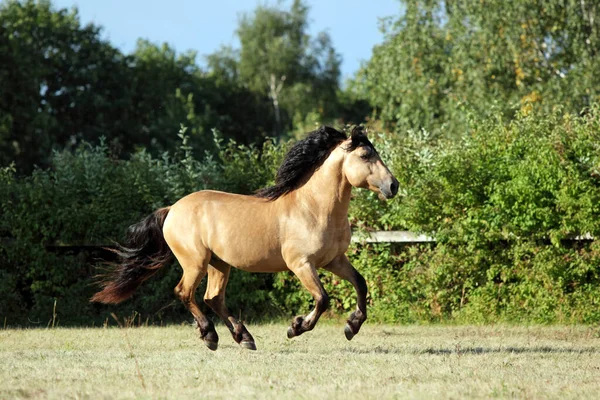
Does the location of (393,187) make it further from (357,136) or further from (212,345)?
(212,345)

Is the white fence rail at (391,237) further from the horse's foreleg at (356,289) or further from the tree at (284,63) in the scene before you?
the tree at (284,63)

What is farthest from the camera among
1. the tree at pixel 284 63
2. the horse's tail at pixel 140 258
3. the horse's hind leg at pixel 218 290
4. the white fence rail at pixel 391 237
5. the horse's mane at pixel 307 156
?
the tree at pixel 284 63

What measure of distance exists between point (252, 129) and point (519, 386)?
4978 centimetres

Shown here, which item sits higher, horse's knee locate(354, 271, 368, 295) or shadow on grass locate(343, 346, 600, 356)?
horse's knee locate(354, 271, 368, 295)

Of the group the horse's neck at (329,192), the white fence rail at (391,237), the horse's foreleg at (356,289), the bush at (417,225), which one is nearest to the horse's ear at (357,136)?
the horse's neck at (329,192)

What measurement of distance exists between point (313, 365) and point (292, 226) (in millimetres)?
1714

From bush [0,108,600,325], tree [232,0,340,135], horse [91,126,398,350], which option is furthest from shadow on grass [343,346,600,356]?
tree [232,0,340,135]

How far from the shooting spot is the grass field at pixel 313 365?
623 cm

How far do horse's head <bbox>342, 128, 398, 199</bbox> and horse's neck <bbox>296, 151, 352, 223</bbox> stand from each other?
10 cm

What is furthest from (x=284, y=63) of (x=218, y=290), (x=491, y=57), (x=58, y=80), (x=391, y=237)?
(x=218, y=290)

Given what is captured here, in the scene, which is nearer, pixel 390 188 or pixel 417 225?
pixel 390 188

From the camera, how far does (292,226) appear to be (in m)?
8.88

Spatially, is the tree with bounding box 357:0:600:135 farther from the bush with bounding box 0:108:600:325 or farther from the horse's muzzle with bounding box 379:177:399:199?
the horse's muzzle with bounding box 379:177:399:199

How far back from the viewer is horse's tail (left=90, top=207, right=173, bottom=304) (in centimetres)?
990
